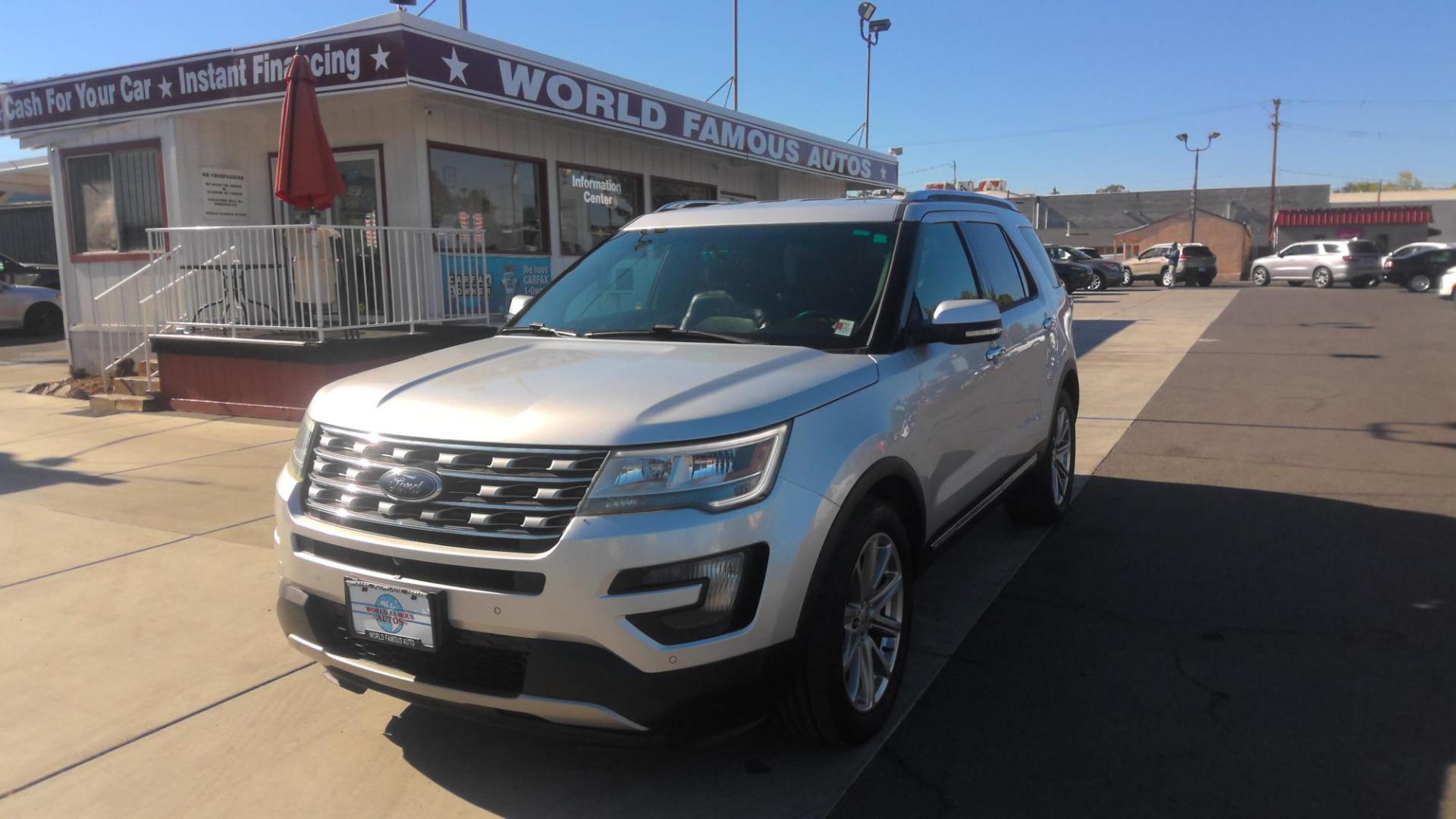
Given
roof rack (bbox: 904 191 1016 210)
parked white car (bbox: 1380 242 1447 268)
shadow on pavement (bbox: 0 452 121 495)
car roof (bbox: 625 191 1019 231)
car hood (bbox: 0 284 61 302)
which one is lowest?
shadow on pavement (bbox: 0 452 121 495)

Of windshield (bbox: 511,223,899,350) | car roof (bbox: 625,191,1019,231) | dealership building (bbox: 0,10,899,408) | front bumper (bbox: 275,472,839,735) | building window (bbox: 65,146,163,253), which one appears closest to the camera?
front bumper (bbox: 275,472,839,735)

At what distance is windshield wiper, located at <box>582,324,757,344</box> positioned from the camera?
3861 millimetres

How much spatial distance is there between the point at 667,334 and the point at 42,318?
21049 millimetres

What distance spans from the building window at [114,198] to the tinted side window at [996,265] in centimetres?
1082

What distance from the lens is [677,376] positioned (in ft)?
10.6

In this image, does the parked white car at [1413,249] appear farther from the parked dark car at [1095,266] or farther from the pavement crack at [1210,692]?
the pavement crack at [1210,692]

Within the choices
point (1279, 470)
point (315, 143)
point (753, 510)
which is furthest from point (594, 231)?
point (753, 510)

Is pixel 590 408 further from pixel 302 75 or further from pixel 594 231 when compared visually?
pixel 594 231

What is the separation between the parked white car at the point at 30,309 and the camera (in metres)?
19.4

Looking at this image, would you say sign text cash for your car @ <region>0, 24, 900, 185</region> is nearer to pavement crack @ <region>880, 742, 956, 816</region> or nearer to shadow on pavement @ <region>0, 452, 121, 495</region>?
shadow on pavement @ <region>0, 452, 121, 495</region>

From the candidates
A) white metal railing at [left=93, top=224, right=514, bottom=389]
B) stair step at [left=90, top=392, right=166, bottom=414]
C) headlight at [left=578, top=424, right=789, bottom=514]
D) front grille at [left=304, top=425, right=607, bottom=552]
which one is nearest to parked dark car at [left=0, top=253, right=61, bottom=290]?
white metal railing at [left=93, top=224, right=514, bottom=389]

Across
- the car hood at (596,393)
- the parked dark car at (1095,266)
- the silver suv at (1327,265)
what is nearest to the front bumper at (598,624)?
the car hood at (596,393)

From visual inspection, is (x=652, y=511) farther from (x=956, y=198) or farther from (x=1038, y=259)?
(x=1038, y=259)

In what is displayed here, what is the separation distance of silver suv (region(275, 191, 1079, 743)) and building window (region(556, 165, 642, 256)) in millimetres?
9954
